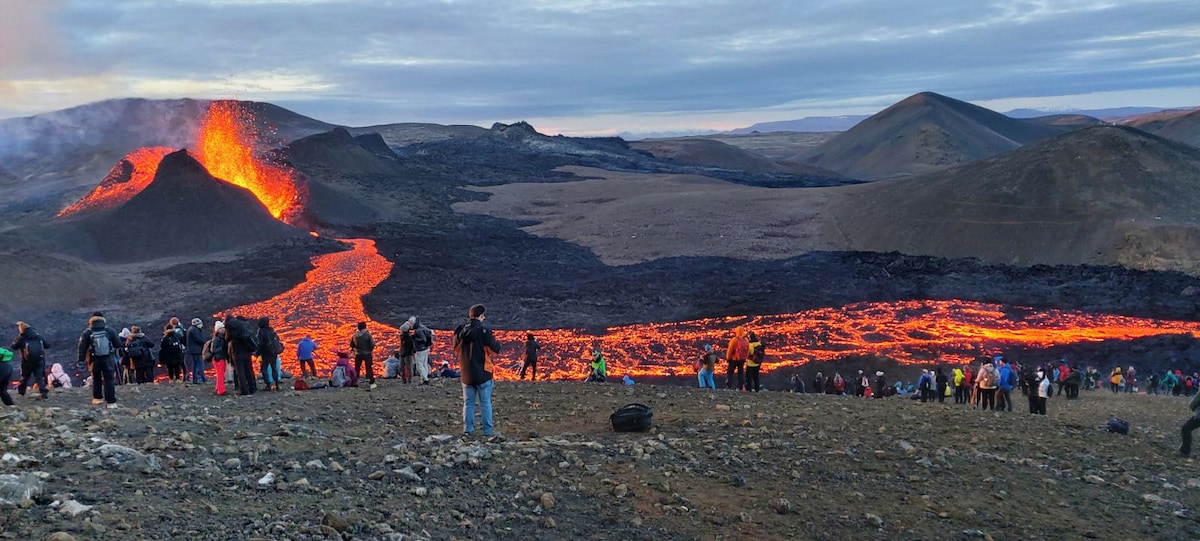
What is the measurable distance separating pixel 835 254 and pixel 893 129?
101 metres

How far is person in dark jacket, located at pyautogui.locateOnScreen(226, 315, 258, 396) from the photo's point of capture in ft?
47.0

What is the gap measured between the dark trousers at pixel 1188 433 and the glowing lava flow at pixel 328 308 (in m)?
20.1

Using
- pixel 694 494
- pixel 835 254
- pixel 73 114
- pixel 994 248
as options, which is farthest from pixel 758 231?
pixel 73 114

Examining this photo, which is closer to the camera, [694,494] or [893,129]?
[694,494]

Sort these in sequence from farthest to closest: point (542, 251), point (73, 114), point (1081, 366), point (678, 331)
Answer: point (73, 114) < point (542, 251) < point (678, 331) < point (1081, 366)

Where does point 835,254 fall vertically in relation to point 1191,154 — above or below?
below

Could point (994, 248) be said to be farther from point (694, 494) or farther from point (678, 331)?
point (694, 494)

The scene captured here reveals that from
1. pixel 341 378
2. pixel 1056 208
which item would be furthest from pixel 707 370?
pixel 1056 208

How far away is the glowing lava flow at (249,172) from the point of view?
194 feet

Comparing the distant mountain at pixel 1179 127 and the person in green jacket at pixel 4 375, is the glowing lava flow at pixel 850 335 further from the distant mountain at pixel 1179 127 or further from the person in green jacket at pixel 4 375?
the distant mountain at pixel 1179 127

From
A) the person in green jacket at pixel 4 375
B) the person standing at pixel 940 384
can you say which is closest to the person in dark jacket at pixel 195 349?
the person in green jacket at pixel 4 375

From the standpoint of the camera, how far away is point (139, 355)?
17.4 meters

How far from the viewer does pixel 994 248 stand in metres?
46.2

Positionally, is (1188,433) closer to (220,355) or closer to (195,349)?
(220,355)
